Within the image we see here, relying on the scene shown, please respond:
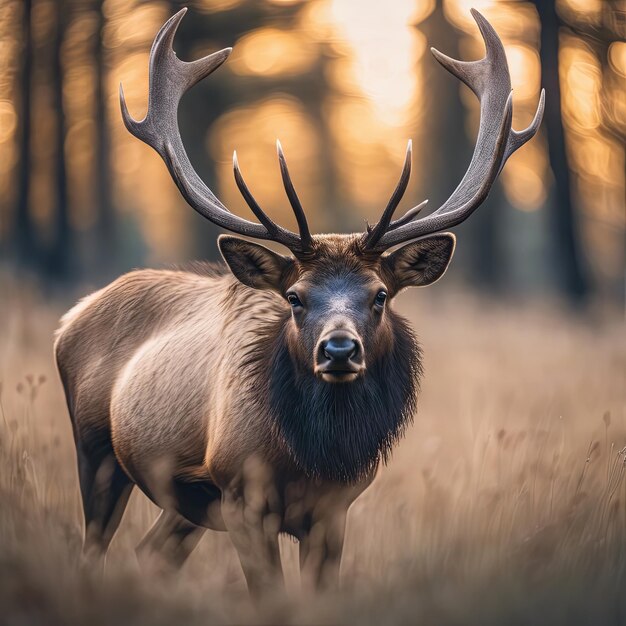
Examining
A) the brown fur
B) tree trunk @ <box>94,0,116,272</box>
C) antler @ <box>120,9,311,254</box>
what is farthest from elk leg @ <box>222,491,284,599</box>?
tree trunk @ <box>94,0,116,272</box>

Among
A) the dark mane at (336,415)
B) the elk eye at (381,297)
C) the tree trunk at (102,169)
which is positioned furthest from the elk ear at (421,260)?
the tree trunk at (102,169)

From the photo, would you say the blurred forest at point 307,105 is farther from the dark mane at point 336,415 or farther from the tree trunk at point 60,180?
the dark mane at point 336,415

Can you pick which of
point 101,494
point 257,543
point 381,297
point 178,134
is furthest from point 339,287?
point 101,494

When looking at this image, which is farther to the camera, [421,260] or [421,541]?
[421,260]

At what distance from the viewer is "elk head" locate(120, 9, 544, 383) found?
4012mm

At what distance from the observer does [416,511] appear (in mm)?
4887

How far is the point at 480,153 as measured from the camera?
15.6 feet

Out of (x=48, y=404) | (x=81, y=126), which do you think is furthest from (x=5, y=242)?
(x=48, y=404)

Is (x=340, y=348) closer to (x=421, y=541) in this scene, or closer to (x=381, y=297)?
(x=381, y=297)

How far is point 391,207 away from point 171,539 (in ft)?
7.73

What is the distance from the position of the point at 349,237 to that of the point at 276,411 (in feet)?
2.97

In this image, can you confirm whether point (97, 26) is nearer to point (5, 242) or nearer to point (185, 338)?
point (5, 242)

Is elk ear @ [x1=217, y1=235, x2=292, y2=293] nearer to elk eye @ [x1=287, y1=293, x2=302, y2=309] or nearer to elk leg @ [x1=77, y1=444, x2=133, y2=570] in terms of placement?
elk eye @ [x1=287, y1=293, x2=302, y2=309]

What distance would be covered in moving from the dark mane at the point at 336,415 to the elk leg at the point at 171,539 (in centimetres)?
125
